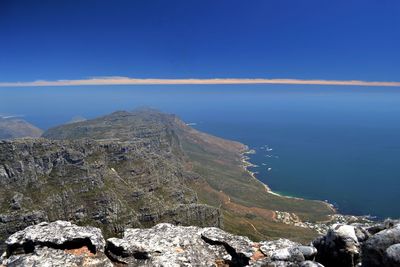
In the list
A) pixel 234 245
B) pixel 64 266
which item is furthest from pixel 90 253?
pixel 234 245

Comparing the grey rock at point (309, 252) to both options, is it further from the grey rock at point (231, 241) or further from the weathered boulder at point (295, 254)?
the grey rock at point (231, 241)

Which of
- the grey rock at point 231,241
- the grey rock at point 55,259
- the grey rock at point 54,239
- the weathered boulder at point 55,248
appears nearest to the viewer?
the grey rock at point 55,259

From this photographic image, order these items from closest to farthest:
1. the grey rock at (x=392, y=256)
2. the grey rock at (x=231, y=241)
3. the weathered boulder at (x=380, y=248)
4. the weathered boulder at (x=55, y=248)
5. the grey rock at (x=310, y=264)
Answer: the grey rock at (x=392, y=256) → the weathered boulder at (x=380, y=248) → the grey rock at (x=310, y=264) → the weathered boulder at (x=55, y=248) → the grey rock at (x=231, y=241)

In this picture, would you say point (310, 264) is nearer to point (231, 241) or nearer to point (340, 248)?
point (340, 248)

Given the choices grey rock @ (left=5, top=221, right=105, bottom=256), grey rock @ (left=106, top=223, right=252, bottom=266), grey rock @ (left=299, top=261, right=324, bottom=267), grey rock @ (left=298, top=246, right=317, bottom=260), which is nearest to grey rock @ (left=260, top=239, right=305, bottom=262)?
grey rock @ (left=298, top=246, right=317, bottom=260)

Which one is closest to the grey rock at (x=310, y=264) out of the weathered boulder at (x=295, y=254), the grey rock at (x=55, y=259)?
the weathered boulder at (x=295, y=254)

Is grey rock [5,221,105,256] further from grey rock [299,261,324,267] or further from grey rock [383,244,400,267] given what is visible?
grey rock [383,244,400,267]

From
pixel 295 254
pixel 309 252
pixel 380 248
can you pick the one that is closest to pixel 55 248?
pixel 295 254
